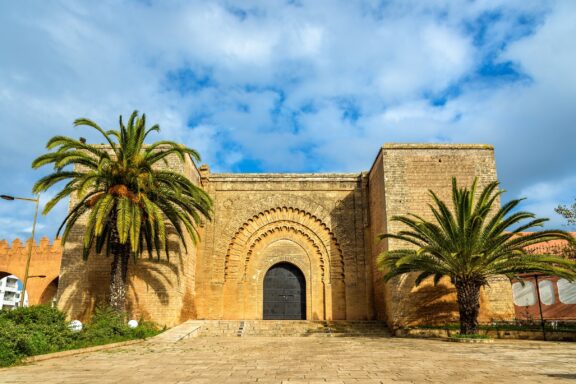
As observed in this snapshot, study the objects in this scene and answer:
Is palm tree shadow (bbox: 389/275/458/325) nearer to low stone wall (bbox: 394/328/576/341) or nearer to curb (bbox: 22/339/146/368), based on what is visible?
low stone wall (bbox: 394/328/576/341)

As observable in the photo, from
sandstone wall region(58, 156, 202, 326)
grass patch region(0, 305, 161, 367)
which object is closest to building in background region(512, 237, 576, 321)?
sandstone wall region(58, 156, 202, 326)

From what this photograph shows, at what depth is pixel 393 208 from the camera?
41.3ft

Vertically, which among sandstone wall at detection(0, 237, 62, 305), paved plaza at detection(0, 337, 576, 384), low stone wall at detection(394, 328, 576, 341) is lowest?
paved plaza at detection(0, 337, 576, 384)

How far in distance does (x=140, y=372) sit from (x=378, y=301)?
9.10 meters

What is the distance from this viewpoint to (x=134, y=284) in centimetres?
1218

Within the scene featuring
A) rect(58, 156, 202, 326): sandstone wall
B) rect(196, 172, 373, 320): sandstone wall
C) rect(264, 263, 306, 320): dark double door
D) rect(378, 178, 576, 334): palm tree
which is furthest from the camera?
rect(264, 263, 306, 320): dark double door

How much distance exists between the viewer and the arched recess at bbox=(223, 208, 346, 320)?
14203mm

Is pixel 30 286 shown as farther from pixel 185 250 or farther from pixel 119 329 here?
pixel 119 329

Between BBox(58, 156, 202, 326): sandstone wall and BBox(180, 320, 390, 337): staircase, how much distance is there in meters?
0.89

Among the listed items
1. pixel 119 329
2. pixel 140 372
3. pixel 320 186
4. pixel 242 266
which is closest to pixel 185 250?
pixel 242 266

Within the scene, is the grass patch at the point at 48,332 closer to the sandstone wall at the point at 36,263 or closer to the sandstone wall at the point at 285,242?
the sandstone wall at the point at 285,242

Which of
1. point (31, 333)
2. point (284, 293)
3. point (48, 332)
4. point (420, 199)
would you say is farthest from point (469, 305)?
point (31, 333)

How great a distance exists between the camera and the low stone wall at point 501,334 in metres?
9.98

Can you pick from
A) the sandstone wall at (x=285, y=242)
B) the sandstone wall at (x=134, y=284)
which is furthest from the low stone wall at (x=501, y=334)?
the sandstone wall at (x=134, y=284)
